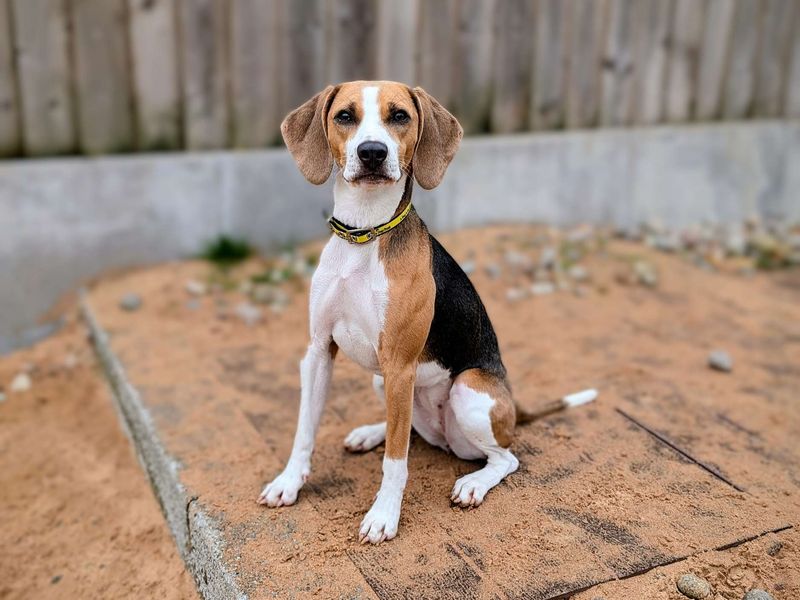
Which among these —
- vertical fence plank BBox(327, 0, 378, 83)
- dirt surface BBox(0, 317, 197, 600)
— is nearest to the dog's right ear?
dirt surface BBox(0, 317, 197, 600)

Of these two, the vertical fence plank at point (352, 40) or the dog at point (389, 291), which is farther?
the vertical fence plank at point (352, 40)

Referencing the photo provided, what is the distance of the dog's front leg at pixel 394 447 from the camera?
3.02 meters

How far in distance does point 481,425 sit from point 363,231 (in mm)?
912

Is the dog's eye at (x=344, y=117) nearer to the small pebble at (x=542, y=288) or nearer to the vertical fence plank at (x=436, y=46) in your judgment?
the small pebble at (x=542, y=288)

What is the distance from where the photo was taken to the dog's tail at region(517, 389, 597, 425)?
152 inches

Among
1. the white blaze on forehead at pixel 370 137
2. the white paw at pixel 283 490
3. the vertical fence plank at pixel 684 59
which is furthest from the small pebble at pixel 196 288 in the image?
the vertical fence plank at pixel 684 59

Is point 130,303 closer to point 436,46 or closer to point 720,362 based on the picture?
point 436,46

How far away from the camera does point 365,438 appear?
3.67m

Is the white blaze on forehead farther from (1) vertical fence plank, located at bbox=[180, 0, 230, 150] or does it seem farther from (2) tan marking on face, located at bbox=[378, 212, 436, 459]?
(1) vertical fence plank, located at bbox=[180, 0, 230, 150]

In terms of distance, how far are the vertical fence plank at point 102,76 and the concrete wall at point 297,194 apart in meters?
0.16

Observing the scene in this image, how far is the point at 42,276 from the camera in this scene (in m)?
5.37

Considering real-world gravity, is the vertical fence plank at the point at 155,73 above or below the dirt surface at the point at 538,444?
above

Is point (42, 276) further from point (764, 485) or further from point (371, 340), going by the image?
point (764, 485)

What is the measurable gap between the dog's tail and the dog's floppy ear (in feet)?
4.41
